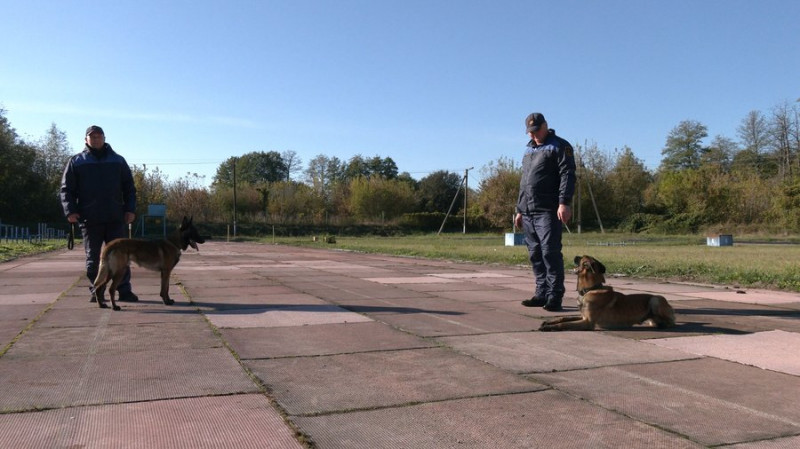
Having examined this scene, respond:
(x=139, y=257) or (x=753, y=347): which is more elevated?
(x=139, y=257)

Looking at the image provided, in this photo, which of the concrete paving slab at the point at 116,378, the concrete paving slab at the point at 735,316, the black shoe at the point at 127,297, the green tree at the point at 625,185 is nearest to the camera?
the concrete paving slab at the point at 116,378

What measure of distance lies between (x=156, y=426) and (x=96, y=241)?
520 centimetres

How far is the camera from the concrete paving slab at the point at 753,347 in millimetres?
4248

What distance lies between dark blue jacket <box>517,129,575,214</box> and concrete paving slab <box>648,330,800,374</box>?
2256 mm

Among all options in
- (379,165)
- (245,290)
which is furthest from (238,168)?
(245,290)

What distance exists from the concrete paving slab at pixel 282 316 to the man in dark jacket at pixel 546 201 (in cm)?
224

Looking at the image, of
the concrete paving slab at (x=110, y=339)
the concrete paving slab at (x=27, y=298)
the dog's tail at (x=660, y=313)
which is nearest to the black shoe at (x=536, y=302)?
the dog's tail at (x=660, y=313)

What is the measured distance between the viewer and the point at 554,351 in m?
4.63

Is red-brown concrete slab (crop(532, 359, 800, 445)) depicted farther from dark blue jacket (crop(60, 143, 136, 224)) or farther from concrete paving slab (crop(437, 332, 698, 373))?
dark blue jacket (crop(60, 143, 136, 224))

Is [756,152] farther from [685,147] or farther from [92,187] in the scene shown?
[92,187]

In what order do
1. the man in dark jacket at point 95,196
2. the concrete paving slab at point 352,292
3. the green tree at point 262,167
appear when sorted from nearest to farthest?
the man in dark jacket at point 95,196
the concrete paving slab at point 352,292
the green tree at point 262,167

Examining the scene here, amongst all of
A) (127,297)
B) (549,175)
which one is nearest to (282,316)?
(127,297)

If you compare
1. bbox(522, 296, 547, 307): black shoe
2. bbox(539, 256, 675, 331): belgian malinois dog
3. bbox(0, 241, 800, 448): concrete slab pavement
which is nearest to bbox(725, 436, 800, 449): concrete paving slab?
bbox(0, 241, 800, 448): concrete slab pavement

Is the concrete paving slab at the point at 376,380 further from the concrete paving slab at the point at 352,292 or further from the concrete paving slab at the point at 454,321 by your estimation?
the concrete paving slab at the point at 352,292
